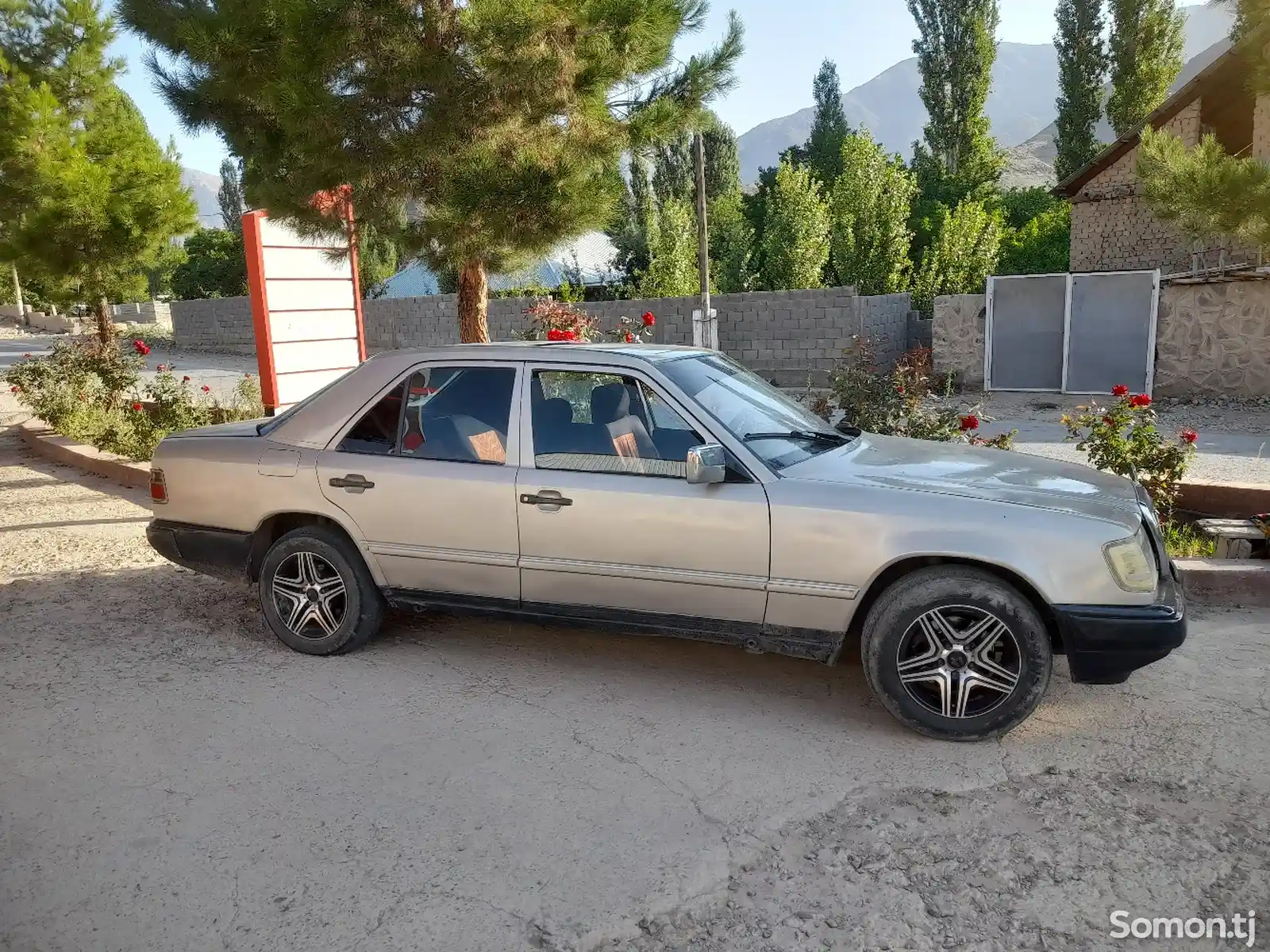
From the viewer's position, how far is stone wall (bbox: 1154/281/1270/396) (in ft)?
45.0

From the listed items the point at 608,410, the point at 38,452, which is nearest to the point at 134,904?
the point at 608,410

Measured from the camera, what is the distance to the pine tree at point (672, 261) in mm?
24312

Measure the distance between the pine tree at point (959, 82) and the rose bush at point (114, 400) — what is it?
35429mm

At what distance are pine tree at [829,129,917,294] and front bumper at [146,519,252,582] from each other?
792 inches

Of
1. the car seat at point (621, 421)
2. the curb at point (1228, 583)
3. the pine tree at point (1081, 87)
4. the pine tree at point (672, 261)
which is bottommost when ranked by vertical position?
the curb at point (1228, 583)

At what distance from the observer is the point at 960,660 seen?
393cm

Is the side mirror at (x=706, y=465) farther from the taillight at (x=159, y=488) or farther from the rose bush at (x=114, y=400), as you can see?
the rose bush at (x=114, y=400)

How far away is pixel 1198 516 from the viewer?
21.6 ft

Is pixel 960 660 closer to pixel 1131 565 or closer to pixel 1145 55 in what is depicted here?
pixel 1131 565

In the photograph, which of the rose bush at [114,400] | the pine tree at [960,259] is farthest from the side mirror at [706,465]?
the pine tree at [960,259]

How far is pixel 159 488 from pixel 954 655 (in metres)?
4.26

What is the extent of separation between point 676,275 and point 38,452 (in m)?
15.7

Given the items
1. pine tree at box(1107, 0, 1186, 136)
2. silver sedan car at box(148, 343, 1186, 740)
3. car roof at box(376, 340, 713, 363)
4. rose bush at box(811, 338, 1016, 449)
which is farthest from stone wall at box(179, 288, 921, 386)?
pine tree at box(1107, 0, 1186, 136)

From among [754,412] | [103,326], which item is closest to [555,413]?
[754,412]
